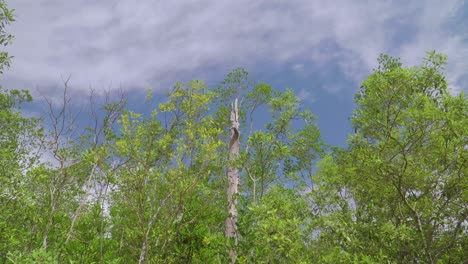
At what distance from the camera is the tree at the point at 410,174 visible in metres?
9.37

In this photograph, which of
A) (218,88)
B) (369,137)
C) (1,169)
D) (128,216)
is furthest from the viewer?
(218,88)

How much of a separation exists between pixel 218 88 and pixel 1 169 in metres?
11.0

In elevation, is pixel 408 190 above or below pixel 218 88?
below

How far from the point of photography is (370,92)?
10398 millimetres

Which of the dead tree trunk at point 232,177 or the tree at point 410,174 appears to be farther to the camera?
the dead tree trunk at point 232,177

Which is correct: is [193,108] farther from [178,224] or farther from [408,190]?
[408,190]

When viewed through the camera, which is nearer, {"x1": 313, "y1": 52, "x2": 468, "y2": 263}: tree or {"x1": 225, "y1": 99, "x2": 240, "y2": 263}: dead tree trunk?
{"x1": 313, "y1": 52, "x2": 468, "y2": 263}: tree

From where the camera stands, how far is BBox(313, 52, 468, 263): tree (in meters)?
9.37

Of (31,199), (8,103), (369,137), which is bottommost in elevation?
(31,199)

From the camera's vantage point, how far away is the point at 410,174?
10109mm

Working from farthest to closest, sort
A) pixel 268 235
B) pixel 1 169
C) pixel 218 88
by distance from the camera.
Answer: pixel 218 88
pixel 1 169
pixel 268 235

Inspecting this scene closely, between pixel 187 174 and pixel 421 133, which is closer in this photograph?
pixel 187 174

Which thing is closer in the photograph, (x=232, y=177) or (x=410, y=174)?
(x=410, y=174)

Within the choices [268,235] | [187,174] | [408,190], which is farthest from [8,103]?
[408,190]
